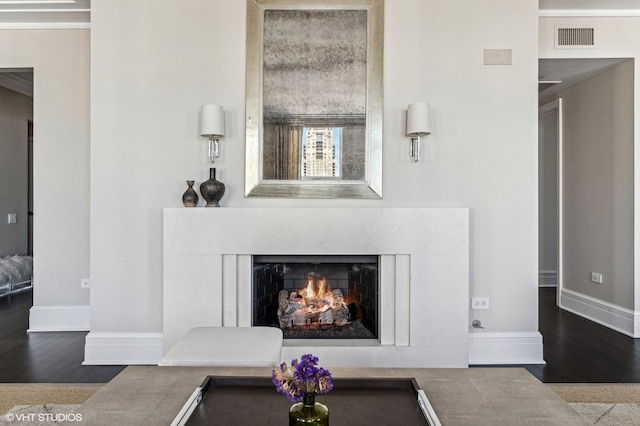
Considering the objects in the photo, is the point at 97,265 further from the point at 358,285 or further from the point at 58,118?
the point at 358,285

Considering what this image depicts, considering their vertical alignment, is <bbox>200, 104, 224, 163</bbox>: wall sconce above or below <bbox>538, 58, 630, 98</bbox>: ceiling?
below

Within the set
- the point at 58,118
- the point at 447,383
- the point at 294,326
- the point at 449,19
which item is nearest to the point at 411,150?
the point at 449,19

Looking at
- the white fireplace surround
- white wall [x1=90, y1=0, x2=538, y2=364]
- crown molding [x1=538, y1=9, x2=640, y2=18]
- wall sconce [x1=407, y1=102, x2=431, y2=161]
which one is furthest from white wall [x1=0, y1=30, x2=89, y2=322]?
crown molding [x1=538, y1=9, x2=640, y2=18]

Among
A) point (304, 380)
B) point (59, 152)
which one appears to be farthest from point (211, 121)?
point (304, 380)

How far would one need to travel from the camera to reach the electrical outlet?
125 inches

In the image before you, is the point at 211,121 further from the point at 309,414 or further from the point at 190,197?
the point at 309,414

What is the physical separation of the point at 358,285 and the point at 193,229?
1.36 meters

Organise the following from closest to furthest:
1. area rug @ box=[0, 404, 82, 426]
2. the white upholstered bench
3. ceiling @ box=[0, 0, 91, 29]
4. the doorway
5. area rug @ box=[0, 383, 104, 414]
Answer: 1. the white upholstered bench
2. area rug @ box=[0, 404, 82, 426]
3. area rug @ box=[0, 383, 104, 414]
4. ceiling @ box=[0, 0, 91, 29]
5. the doorway

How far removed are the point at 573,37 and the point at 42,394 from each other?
5131mm

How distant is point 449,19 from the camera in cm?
317

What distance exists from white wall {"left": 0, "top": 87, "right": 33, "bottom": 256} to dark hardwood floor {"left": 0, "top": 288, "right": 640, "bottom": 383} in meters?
2.29

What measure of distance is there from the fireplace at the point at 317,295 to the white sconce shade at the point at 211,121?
101 cm

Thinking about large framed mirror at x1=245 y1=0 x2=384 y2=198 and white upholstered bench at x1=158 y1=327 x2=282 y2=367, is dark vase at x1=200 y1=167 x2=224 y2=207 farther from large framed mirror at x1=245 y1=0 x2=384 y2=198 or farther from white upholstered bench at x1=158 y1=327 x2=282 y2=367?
white upholstered bench at x1=158 y1=327 x2=282 y2=367

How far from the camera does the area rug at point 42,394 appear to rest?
2430 mm
